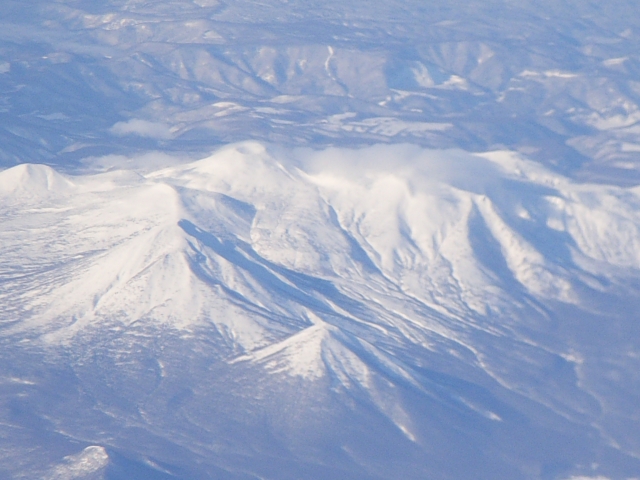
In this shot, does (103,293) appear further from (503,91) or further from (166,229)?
(503,91)

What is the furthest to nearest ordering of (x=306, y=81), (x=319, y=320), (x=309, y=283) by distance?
(x=306, y=81)
(x=309, y=283)
(x=319, y=320)

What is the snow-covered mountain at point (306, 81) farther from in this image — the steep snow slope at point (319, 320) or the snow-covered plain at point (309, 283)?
the steep snow slope at point (319, 320)

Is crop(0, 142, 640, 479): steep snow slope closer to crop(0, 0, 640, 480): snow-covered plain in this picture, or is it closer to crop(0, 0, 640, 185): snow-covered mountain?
crop(0, 0, 640, 480): snow-covered plain

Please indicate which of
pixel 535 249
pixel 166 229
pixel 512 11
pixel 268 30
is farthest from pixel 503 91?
pixel 166 229

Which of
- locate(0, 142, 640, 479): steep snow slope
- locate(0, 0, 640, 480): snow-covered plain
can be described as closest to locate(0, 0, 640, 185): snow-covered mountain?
locate(0, 0, 640, 480): snow-covered plain

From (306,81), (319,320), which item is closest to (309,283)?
(319,320)

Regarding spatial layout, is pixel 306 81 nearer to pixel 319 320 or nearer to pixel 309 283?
pixel 309 283
